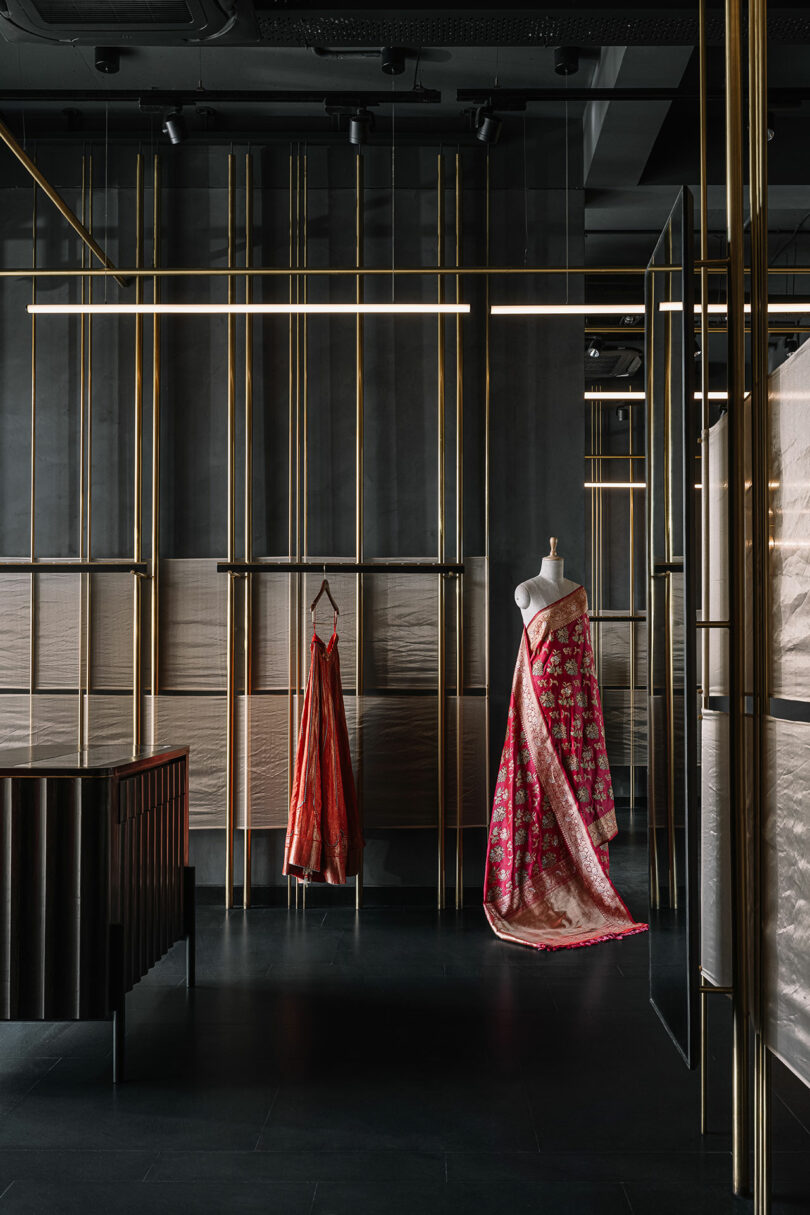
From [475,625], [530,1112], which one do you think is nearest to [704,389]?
[530,1112]

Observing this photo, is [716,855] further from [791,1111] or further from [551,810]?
[551,810]

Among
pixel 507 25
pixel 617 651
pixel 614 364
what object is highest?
pixel 614 364

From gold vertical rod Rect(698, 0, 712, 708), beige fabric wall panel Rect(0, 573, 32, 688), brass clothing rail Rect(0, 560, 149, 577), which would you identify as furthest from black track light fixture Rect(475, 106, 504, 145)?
beige fabric wall panel Rect(0, 573, 32, 688)

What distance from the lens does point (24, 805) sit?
3.51 metres

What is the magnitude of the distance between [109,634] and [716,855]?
13.8ft

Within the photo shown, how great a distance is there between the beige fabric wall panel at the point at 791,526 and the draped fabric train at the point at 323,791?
3.43 m

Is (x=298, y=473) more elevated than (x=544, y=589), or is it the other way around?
(x=298, y=473)

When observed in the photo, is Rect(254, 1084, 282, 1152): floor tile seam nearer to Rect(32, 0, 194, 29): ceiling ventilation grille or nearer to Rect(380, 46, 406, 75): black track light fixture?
Rect(32, 0, 194, 29): ceiling ventilation grille

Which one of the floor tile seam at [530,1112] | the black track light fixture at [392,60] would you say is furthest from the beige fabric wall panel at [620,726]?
the floor tile seam at [530,1112]

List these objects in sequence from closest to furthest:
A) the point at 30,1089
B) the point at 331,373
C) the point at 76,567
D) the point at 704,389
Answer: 1. the point at 704,389
2. the point at 30,1089
3. the point at 76,567
4. the point at 331,373

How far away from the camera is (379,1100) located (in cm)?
338

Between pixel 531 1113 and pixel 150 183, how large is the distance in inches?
218

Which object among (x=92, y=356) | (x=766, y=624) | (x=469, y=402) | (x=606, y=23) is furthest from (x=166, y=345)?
(x=766, y=624)

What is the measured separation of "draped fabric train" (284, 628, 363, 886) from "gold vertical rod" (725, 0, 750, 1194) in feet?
10.4
